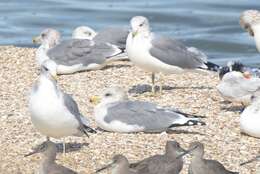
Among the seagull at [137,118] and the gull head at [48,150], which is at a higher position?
the gull head at [48,150]

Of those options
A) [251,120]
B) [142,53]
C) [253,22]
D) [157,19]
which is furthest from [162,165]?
[157,19]

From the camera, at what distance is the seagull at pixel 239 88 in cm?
1155

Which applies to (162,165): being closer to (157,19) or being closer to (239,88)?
(239,88)

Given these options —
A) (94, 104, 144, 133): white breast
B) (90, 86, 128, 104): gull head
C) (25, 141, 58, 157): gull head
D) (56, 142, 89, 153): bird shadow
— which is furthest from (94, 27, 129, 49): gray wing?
(25, 141, 58, 157): gull head

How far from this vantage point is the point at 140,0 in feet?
77.4

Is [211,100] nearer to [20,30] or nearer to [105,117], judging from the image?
[105,117]

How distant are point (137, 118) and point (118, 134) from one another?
26 centimetres

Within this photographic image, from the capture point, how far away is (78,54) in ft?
44.5

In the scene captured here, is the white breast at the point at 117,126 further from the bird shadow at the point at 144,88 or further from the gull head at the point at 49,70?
the bird shadow at the point at 144,88

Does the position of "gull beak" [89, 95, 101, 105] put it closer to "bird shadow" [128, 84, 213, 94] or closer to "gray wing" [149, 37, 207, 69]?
"bird shadow" [128, 84, 213, 94]

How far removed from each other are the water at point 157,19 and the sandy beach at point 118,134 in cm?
560

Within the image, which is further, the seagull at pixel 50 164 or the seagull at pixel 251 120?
the seagull at pixel 251 120

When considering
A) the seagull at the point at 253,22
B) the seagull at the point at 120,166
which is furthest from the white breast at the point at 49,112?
the seagull at the point at 253,22

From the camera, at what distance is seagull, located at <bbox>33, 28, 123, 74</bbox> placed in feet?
44.1
